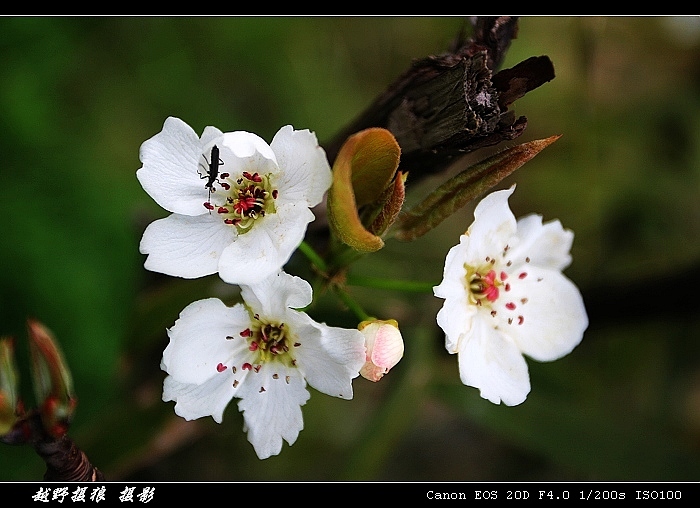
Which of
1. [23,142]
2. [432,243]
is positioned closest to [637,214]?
[432,243]

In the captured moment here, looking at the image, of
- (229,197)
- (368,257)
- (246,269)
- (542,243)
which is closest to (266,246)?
(246,269)

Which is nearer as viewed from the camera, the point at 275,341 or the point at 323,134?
the point at 275,341

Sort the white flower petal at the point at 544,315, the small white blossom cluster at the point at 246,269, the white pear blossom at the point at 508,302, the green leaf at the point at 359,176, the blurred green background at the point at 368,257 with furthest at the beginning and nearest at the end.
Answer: the blurred green background at the point at 368,257, the white flower petal at the point at 544,315, the white pear blossom at the point at 508,302, the small white blossom cluster at the point at 246,269, the green leaf at the point at 359,176

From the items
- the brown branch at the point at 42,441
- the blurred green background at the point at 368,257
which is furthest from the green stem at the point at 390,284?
the brown branch at the point at 42,441

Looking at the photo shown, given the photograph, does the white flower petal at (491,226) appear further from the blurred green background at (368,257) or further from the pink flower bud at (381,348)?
the blurred green background at (368,257)

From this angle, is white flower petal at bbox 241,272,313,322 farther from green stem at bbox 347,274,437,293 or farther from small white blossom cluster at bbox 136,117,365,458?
green stem at bbox 347,274,437,293

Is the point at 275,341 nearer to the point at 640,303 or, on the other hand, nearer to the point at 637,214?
the point at 640,303
